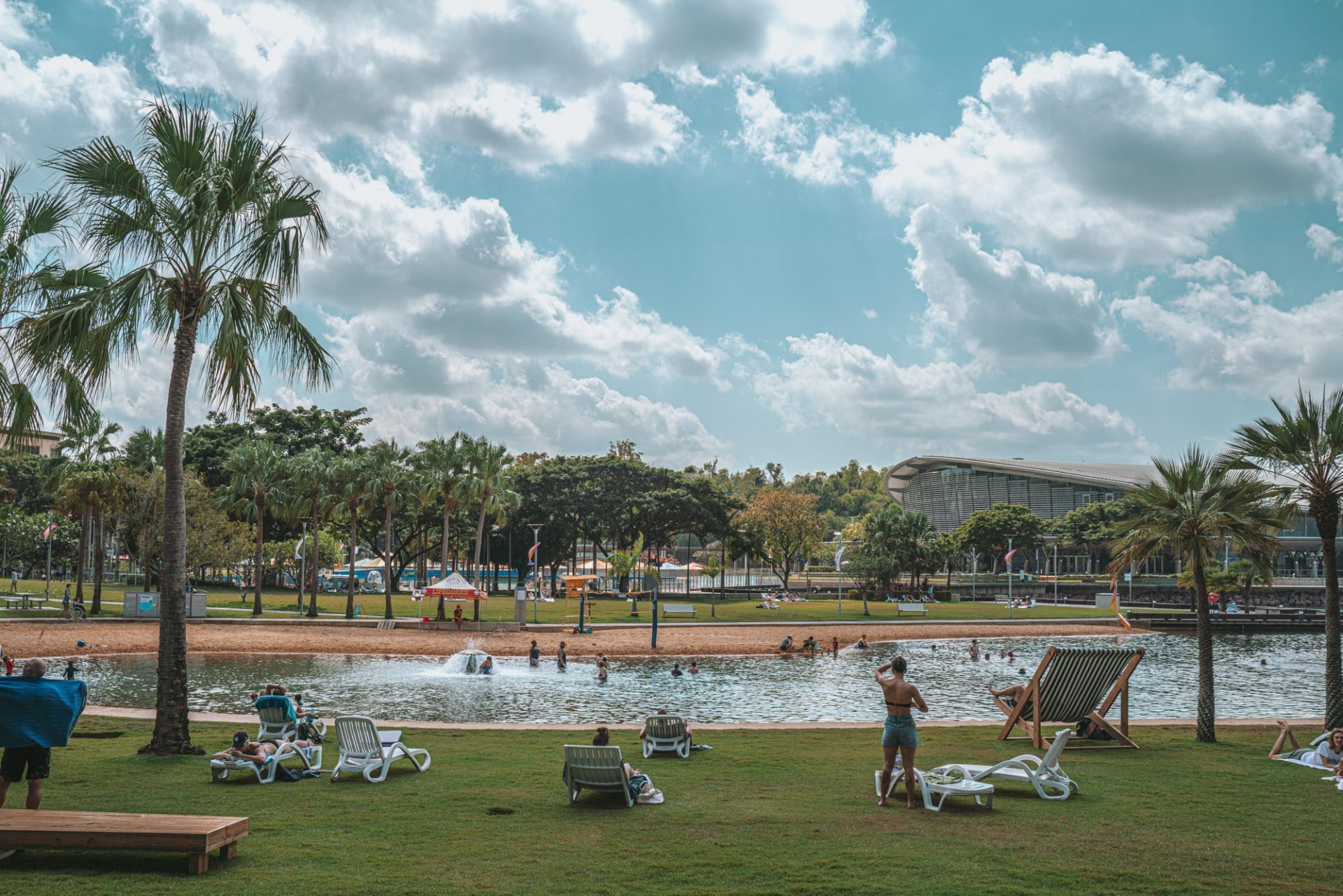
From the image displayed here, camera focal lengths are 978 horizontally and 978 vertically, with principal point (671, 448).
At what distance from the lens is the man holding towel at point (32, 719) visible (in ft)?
26.1

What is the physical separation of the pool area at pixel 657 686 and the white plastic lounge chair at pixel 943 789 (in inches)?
463

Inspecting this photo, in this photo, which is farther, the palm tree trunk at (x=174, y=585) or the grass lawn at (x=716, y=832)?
the palm tree trunk at (x=174, y=585)

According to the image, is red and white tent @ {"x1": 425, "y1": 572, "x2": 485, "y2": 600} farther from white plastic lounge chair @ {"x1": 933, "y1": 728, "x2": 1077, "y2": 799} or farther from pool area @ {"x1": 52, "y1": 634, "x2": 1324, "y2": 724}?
white plastic lounge chair @ {"x1": 933, "y1": 728, "x2": 1077, "y2": 799}

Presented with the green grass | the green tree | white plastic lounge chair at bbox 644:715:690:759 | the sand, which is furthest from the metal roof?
white plastic lounge chair at bbox 644:715:690:759

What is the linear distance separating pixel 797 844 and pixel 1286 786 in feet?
24.2

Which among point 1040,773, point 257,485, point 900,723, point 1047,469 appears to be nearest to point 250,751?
point 900,723

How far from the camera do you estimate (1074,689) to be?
15391mm

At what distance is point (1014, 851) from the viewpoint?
8.41m

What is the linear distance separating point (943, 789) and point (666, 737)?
17.5 feet

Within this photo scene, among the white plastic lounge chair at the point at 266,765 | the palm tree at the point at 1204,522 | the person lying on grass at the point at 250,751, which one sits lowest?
the white plastic lounge chair at the point at 266,765

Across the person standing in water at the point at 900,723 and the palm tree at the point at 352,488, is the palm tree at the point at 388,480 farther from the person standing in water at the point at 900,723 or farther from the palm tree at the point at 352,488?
the person standing in water at the point at 900,723

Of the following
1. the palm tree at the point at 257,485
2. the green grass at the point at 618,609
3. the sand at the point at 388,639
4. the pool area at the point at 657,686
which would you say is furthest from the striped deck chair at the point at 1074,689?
the palm tree at the point at 257,485

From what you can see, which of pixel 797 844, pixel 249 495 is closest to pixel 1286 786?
pixel 797 844

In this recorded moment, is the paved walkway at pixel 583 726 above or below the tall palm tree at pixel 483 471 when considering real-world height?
below
